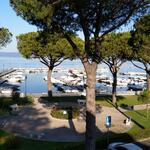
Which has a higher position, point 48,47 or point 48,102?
point 48,47

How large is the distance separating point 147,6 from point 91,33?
3403 mm

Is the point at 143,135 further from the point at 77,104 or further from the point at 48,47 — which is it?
the point at 48,47

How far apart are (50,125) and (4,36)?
14.6m

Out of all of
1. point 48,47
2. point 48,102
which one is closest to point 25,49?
point 48,47

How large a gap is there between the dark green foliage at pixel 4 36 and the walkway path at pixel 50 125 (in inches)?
351

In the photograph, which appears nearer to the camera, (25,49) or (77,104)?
(77,104)

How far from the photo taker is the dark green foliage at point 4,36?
45.8 m

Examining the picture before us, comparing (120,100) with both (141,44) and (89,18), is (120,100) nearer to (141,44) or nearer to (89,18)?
(141,44)

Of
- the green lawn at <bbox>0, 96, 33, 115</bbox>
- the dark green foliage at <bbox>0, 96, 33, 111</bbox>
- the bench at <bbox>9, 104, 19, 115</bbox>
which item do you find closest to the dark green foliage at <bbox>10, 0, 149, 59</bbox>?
the bench at <bbox>9, 104, 19, 115</bbox>

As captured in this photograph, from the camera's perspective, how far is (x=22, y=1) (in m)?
21.0

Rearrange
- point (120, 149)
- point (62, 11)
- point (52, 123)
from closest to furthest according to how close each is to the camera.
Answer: point (62, 11), point (120, 149), point (52, 123)

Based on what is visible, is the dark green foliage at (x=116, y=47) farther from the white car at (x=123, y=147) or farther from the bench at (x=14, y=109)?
the white car at (x=123, y=147)

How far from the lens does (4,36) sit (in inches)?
1817

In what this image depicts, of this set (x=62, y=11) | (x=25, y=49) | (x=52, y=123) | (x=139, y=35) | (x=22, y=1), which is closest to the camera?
(x=22, y=1)
